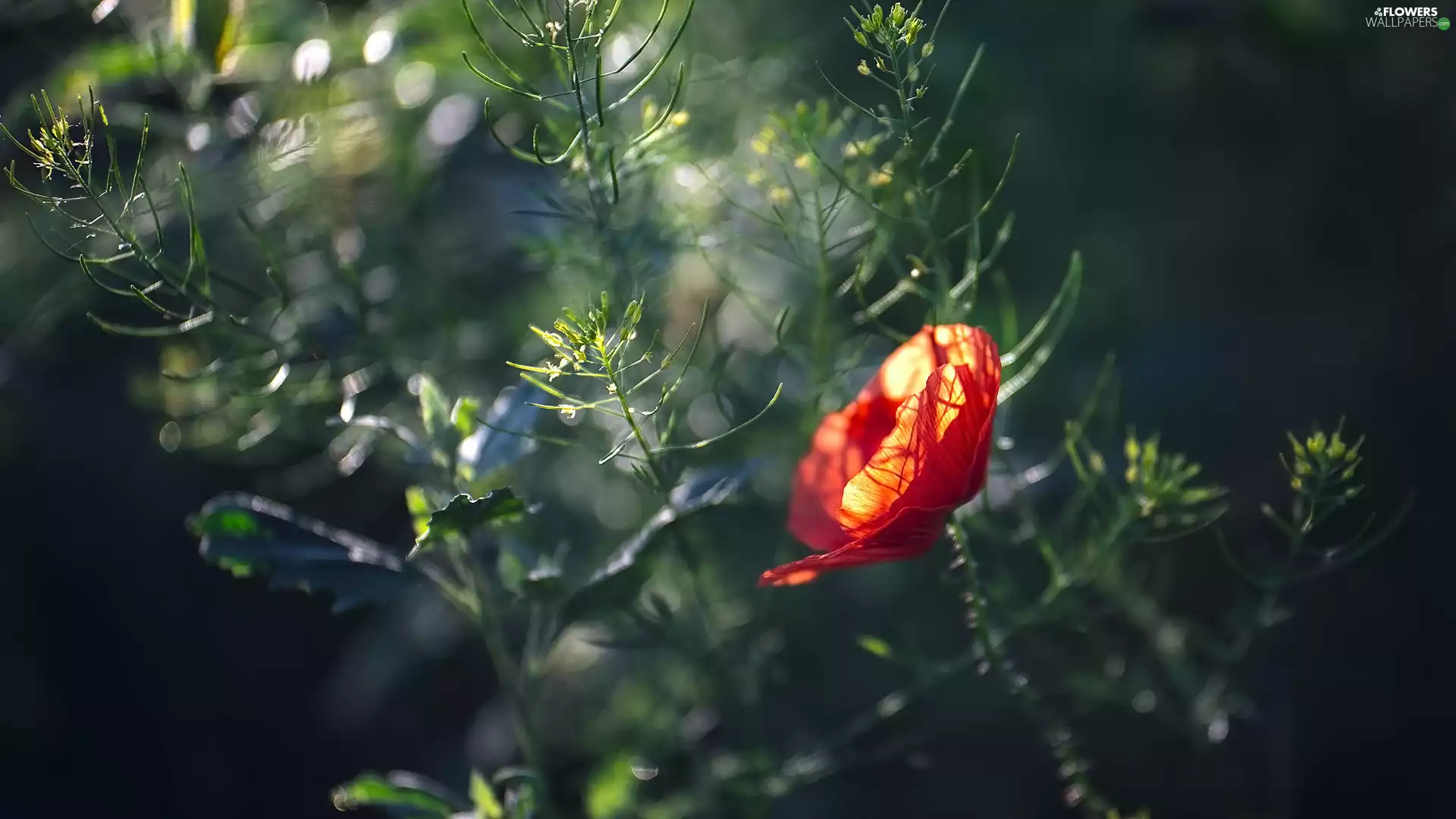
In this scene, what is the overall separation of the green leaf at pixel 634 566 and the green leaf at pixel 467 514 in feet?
0.19

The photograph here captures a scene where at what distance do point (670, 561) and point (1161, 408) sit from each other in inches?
17.8

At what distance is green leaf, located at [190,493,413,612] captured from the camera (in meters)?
0.57

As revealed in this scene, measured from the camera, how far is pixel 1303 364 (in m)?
0.99

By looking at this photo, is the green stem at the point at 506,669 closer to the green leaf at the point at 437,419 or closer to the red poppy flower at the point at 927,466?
the green leaf at the point at 437,419

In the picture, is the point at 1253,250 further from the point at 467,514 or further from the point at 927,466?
the point at 467,514

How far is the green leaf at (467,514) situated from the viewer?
492mm

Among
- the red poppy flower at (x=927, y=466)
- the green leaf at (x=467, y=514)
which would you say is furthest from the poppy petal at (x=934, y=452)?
the green leaf at (x=467, y=514)

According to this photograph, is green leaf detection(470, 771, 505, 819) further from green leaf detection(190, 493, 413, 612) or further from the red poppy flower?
the red poppy flower

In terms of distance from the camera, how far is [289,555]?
22.7 inches

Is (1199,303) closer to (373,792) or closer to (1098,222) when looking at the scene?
(1098,222)

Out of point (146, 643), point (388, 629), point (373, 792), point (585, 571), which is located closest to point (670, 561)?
point (585, 571)

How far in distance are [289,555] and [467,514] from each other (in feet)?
0.44

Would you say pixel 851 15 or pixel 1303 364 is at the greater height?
pixel 851 15

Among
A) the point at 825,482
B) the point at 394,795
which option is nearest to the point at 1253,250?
the point at 825,482
